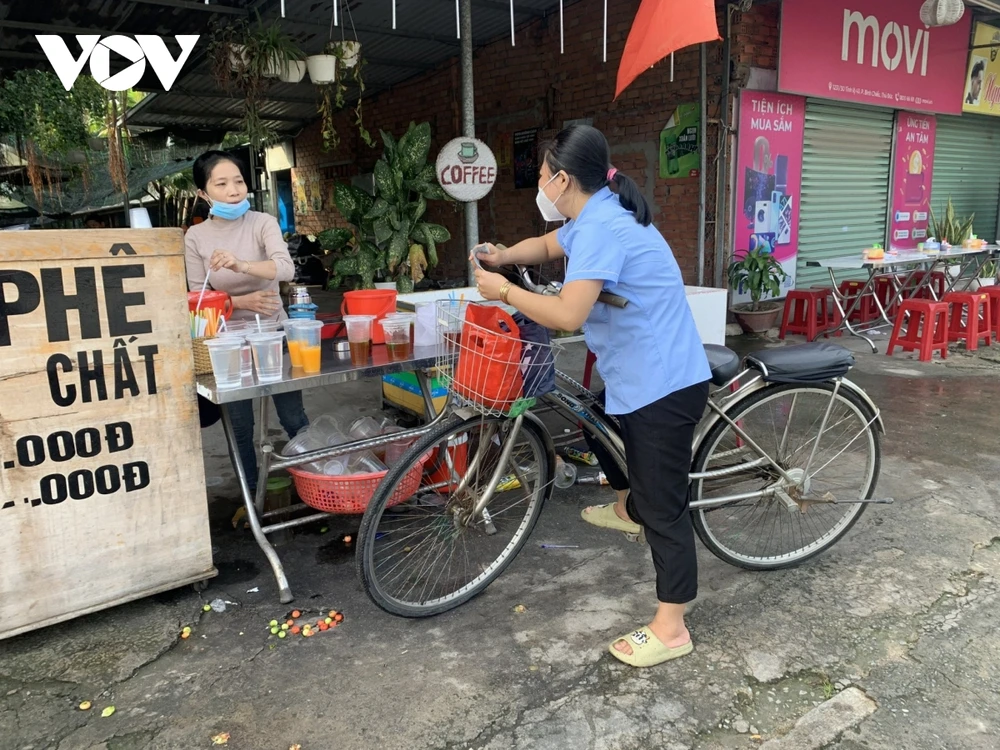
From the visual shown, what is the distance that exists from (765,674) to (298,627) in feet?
5.42

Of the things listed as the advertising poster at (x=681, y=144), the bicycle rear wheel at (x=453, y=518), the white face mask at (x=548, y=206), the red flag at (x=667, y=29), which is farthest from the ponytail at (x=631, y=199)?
the advertising poster at (x=681, y=144)

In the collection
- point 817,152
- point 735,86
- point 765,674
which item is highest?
point 735,86

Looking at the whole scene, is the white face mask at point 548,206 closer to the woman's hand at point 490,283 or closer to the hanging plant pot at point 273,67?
the woman's hand at point 490,283

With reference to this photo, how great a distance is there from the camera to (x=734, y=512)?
3.47 meters

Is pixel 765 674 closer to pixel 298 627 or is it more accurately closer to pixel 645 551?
pixel 645 551

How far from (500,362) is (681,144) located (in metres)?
6.20

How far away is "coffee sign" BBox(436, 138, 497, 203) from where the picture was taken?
5.86m

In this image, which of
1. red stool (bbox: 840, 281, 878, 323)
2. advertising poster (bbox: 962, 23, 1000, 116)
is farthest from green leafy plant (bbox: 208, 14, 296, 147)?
advertising poster (bbox: 962, 23, 1000, 116)

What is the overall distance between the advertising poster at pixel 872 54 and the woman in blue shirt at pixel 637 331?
20.3 feet

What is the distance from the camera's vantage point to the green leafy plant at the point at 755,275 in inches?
295

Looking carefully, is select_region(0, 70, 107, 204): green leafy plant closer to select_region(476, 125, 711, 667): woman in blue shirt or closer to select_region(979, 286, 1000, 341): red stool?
select_region(476, 125, 711, 667): woman in blue shirt

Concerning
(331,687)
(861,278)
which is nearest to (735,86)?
(861,278)

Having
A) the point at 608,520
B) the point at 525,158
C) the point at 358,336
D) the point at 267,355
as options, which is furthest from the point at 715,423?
the point at 525,158

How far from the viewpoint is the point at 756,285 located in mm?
7465
